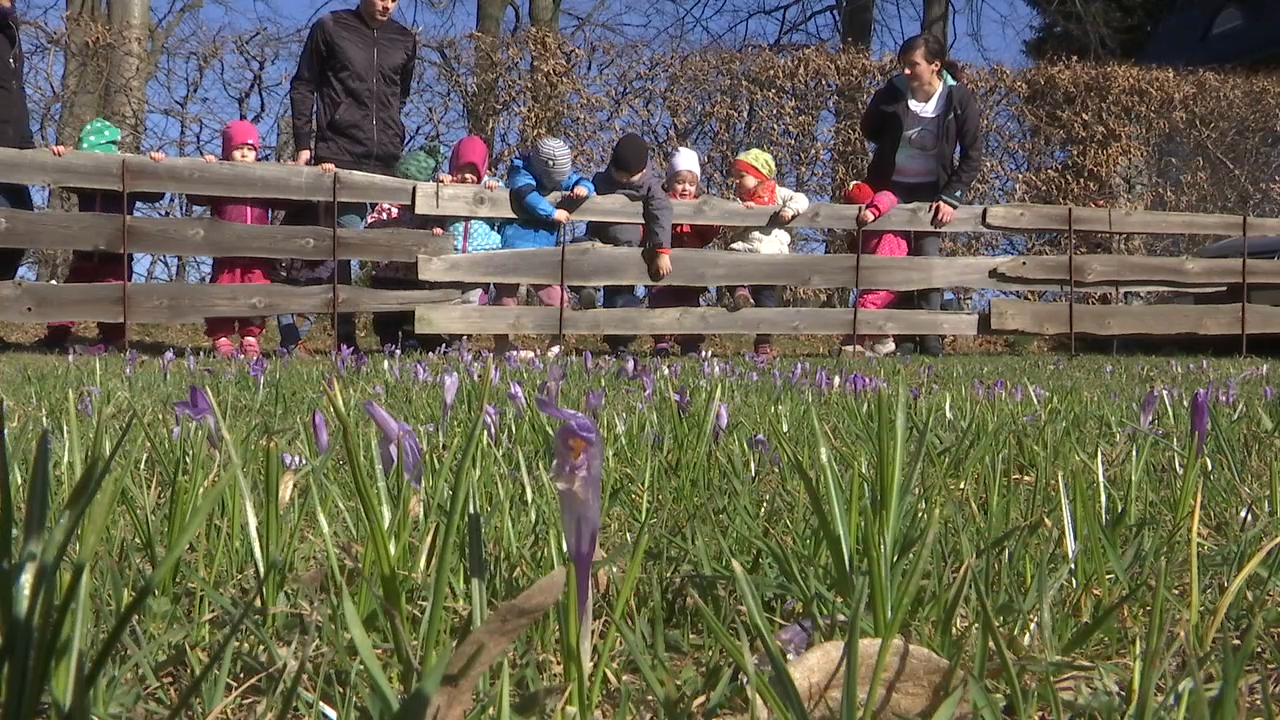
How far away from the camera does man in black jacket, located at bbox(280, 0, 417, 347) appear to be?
8164 millimetres

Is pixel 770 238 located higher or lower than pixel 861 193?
lower

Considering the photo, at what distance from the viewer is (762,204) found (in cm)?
946

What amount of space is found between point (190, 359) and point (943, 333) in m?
6.54

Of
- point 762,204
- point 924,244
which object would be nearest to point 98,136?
point 762,204

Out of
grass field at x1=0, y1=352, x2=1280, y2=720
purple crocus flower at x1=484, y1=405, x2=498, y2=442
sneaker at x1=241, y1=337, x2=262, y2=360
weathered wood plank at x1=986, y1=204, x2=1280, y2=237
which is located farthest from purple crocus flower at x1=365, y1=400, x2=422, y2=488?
weathered wood plank at x1=986, y1=204, x2=1280, y2=237

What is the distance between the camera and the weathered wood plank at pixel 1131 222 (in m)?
10.2

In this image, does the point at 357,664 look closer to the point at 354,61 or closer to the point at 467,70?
the point at 354,61

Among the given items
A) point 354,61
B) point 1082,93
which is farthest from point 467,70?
point 1082,93

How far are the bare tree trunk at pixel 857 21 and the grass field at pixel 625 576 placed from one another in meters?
16.5

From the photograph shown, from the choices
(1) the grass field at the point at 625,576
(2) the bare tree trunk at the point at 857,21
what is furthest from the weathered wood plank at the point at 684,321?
(2) the bare tree trunk at the point at 857,21

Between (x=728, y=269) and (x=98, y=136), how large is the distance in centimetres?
489

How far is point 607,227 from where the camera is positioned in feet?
29.5

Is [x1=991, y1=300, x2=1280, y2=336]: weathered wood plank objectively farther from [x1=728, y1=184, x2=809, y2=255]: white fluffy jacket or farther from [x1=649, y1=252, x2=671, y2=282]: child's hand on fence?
[x1=649, y1=252, x2=671, y2=282]: child's hand on fence

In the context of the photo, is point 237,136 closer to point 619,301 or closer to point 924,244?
point 619,301
